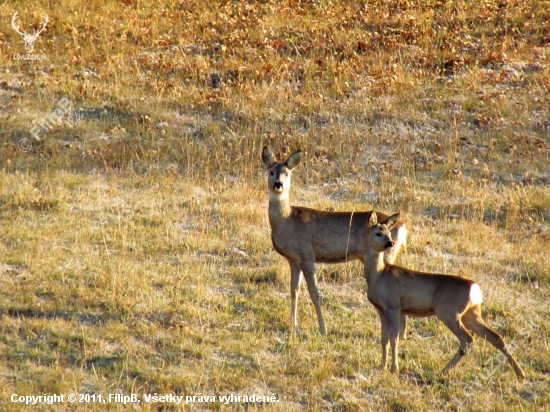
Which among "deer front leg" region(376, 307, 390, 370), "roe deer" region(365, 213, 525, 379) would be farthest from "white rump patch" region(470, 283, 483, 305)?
"deer front leg" region(376, 307, 390, 370)

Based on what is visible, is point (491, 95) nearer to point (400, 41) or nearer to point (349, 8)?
point (400, 41)

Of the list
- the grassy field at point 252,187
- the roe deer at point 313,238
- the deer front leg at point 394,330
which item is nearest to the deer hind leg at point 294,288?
the roe deer at point 313,238

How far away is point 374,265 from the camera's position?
26.8 ft

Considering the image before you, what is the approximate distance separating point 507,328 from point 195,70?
9433 millimetres

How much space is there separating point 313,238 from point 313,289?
1.94ft

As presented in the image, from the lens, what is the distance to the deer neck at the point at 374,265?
8.13 m

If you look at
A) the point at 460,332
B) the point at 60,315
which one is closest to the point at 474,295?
the point at 460,332

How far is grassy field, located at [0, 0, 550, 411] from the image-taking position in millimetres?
7848

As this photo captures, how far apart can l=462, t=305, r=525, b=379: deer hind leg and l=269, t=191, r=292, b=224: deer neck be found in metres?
2.42

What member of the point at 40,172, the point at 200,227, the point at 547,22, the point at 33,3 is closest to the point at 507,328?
the point at 200,227

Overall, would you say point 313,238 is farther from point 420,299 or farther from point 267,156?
point 420,299

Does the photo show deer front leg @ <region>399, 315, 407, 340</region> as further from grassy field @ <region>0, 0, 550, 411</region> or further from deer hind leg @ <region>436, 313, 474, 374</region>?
deer hind leg @ <region>436, 313, 474, 374</region>

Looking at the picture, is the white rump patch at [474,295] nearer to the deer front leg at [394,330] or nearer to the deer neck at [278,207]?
the deer front leg at [394,330]

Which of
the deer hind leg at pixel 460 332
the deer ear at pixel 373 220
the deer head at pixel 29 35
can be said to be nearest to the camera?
the deer hind leg at pixel 460 332
